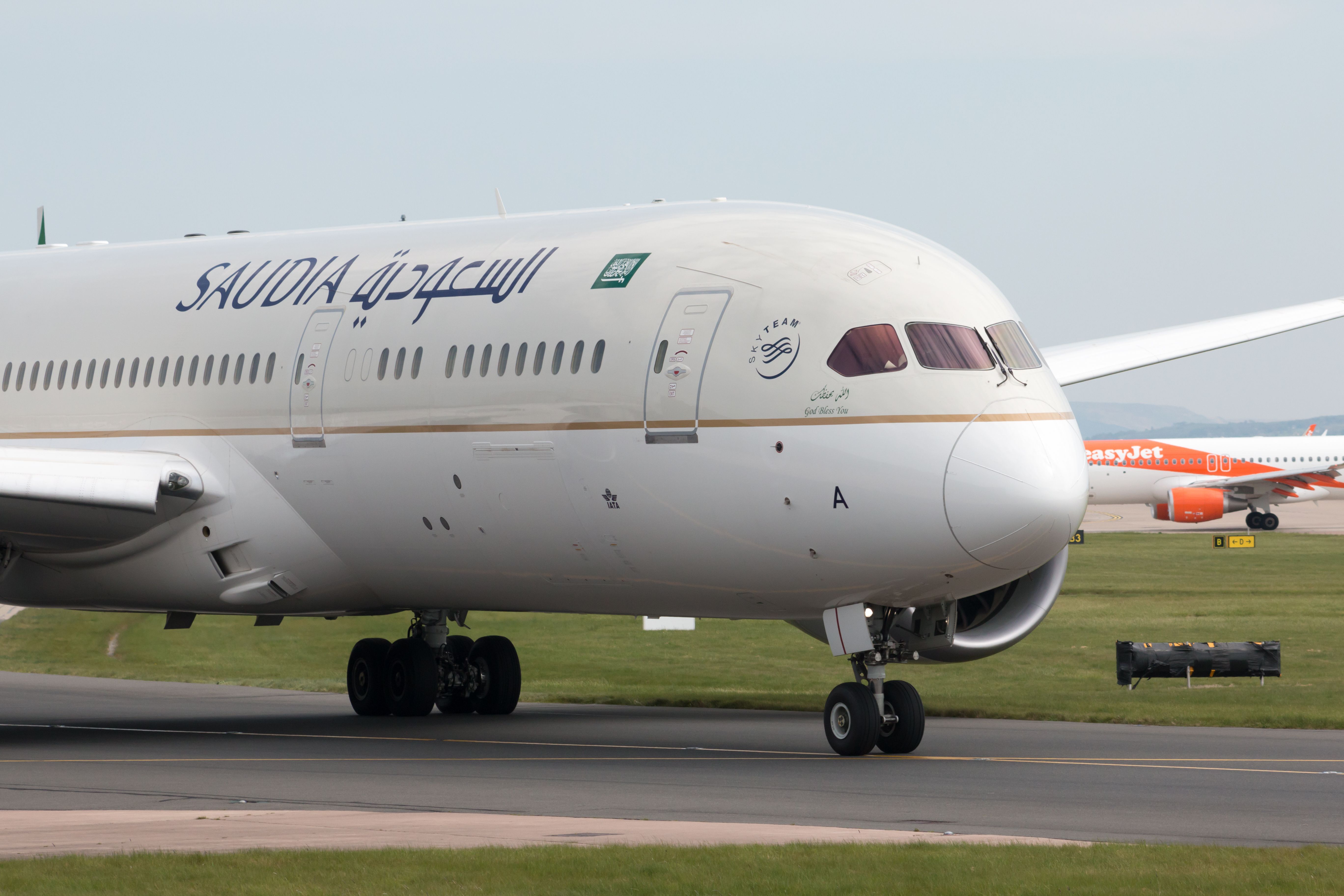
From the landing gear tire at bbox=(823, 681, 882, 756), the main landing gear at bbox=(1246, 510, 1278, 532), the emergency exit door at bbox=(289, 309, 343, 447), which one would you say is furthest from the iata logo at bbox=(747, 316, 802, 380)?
the main landing gear at bbox=(1246, 510, 1278, 532)

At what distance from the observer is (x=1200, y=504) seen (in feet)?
278

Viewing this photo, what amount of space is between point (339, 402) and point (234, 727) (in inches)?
195

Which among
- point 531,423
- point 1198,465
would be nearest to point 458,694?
point 531,423

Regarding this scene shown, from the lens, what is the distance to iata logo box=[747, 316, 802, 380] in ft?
52.6

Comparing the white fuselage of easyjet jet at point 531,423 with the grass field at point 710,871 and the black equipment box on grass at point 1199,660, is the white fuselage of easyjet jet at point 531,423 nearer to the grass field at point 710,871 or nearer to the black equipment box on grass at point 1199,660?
the grass field at point 710,871

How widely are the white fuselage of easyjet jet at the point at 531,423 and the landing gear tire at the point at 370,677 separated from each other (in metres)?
2.55

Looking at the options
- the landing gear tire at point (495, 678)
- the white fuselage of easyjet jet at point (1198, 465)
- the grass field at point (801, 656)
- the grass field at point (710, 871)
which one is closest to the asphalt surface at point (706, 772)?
the landing gear tire at point (495, 678)

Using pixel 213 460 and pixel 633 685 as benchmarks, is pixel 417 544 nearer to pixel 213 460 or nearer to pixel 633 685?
pixel 213 460

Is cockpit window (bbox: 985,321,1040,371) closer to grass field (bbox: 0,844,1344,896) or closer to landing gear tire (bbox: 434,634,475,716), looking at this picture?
grass field (bbox: 0,844,1344,896)

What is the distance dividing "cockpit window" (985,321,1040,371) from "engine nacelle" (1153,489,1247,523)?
7087 cm

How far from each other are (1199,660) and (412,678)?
10.1 m

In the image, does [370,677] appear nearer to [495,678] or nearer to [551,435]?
[495,678]

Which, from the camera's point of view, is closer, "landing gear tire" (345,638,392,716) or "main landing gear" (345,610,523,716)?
"main landing gear" (345,610,523,716)

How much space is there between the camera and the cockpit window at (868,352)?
15.8m
